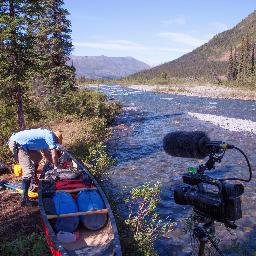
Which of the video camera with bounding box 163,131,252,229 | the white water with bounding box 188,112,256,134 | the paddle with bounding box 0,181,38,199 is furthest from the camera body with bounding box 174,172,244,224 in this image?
the white water with bounding box 188,112,256,134

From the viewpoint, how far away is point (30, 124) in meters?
24.2

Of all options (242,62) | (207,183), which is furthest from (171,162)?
(242,62)

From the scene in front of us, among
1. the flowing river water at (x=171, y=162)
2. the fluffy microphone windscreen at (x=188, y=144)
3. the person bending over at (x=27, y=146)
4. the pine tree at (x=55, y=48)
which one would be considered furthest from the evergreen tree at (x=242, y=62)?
the fluffy microphone windscreen at (x=188, y=144)

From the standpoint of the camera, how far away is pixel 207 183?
4535 millimetres

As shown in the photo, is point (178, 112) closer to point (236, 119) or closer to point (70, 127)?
point (236, 119)

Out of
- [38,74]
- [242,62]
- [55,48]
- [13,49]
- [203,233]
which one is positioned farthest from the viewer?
[242,62]

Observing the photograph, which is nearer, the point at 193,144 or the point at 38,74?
the point at 193,144

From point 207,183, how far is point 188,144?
1.59 feet

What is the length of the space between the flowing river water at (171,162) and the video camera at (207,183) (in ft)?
15.8

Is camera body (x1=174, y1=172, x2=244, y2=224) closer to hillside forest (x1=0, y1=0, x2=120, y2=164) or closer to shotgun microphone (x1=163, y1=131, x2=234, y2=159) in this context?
shotgun microphone (x1=163, y1=131, x2=234, y2=159)

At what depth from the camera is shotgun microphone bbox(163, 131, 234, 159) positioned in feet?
14.5

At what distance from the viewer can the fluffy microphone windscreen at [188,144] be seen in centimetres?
442

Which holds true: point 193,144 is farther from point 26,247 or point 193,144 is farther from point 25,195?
point 25,195

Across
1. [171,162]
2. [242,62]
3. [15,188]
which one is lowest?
[171,162]
